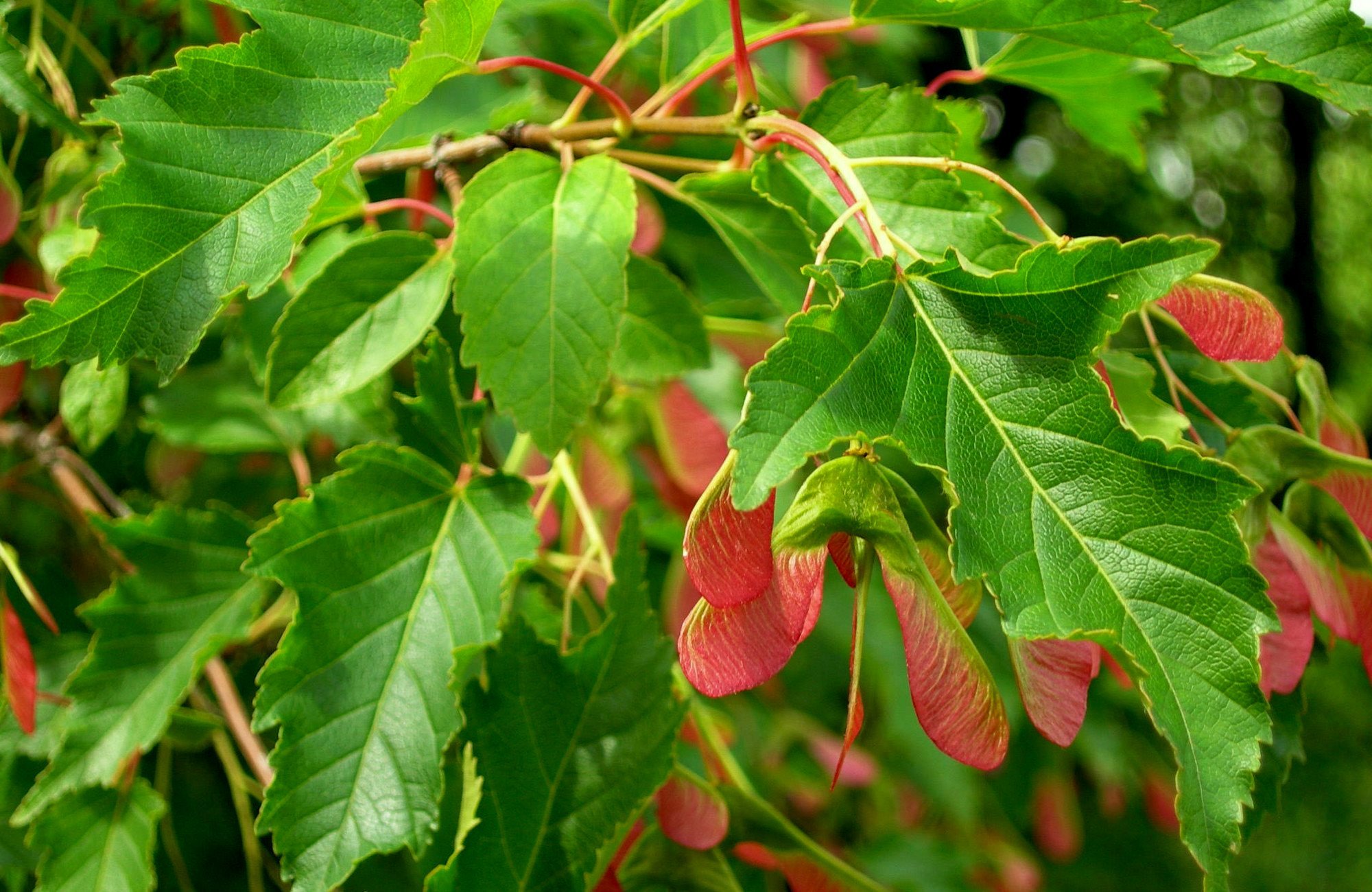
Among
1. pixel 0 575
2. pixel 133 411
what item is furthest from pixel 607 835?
pixel 133 411

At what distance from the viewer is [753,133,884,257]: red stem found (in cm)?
53

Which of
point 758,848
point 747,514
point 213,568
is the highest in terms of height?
point 747,514

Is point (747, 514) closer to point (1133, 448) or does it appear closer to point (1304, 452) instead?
point (1133, 448)

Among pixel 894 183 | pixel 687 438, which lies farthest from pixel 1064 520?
pixel 687 438

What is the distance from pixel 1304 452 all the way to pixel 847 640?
827 mm

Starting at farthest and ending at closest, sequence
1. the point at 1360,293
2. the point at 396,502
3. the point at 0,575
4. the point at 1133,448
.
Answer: the point at 1360,293 < the point at 0,575 < the point at 396,502 < the point at 1133,448

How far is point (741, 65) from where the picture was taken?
0.61 metres

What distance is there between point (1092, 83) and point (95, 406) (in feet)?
2.57

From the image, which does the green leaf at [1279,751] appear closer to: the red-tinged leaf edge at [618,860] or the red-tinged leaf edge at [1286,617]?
the red-tinged leaf edge at [1286,617]

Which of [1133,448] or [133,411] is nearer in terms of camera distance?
[1133,448]

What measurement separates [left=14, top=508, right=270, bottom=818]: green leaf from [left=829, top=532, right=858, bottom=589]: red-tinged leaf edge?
0.50 meters

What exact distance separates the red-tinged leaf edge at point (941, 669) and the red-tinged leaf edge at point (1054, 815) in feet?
4.56

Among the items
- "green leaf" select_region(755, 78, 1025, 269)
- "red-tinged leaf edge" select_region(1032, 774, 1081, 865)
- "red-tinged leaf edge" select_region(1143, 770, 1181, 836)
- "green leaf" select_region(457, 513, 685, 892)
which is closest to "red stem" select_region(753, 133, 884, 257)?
"green leaf" select_region(755, 78, 1025, 269)

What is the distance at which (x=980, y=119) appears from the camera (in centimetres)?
86
